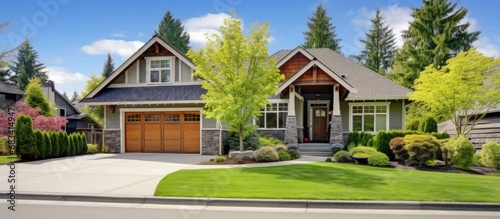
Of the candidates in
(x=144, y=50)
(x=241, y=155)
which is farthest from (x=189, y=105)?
(x=241, y=155)

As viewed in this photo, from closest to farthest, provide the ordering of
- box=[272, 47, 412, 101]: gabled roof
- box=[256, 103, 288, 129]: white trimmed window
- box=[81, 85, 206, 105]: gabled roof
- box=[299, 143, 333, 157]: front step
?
box=[299, 143, 333, 157]: front step
box=[81, 85, 206, 105]: gabled roof
box=[272, 47, 412, 101]: gabled roof
box=[256, 103, 288, 129]: white trimmed window

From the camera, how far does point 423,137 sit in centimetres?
1463

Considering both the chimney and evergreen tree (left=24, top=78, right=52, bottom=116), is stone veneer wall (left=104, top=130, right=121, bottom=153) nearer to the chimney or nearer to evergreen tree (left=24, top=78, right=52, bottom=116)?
evergreen tree (left=24, top=78, right=52, bottom=116)

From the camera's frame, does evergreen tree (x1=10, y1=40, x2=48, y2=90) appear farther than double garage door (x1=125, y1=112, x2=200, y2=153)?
Yes

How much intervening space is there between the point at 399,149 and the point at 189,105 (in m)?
11.1

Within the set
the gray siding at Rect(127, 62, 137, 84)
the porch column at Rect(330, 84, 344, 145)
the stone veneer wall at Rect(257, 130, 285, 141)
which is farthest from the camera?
the stone veneer wall at Rect(257, 130, 285, 141)

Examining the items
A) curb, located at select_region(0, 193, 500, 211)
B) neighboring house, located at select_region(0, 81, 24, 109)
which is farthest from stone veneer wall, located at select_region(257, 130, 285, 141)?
neighboring house, located at select_region(0, 81, 24, 109)

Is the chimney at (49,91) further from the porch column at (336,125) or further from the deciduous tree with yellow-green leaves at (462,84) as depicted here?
the deciduous tree with yellow-green leaves at (462,84)

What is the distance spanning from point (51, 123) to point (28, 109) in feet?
11.3

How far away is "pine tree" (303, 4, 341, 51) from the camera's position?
136ft

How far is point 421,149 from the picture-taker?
1404cm

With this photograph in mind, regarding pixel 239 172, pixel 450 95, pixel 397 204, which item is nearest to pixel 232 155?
pixel 239 172

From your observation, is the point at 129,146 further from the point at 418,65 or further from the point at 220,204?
the point at 418,65

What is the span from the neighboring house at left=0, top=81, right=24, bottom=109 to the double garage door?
2163 centimetres
